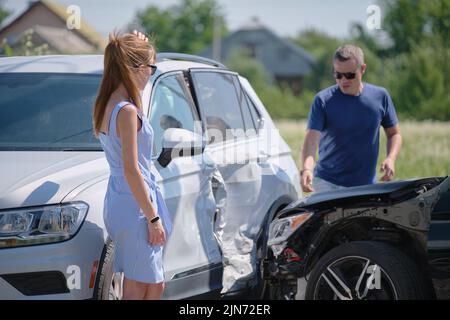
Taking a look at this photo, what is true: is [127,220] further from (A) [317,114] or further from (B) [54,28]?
(B) [54,28]

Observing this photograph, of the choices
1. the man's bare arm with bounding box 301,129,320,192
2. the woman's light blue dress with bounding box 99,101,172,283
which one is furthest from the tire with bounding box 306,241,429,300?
the man's bare arm with bounding box 301,129,320,192

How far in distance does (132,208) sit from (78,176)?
627mm

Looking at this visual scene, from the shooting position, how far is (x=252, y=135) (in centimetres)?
680

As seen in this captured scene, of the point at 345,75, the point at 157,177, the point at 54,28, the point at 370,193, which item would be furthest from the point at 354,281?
the point at 54,28

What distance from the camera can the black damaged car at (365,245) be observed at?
181 inches

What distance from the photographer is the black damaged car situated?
461 cm

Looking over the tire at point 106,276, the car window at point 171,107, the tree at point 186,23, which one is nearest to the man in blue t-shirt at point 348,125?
the car window at point 171,107

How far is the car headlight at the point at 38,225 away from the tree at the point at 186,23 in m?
97.9

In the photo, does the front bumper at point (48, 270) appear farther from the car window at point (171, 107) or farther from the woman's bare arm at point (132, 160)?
the car window at point (171, 107)

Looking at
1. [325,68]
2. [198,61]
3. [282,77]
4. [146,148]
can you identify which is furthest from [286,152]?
[282,77]

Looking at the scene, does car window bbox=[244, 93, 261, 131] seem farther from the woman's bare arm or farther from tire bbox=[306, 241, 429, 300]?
the woman's bare arm
